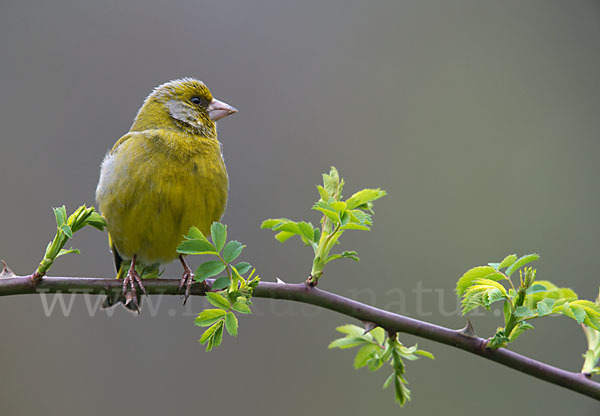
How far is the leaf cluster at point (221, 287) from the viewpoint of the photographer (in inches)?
95.0

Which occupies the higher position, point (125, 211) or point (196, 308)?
→ point (125, 211)

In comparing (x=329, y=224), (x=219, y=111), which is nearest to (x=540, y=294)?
(x=329, y=224)

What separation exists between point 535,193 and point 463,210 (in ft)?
3.40

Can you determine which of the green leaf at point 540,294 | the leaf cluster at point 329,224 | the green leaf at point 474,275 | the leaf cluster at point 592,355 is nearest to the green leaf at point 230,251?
the leaf cluster at point 329,224

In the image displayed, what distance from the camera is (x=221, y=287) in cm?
256

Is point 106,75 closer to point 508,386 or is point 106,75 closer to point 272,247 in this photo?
point 272,247

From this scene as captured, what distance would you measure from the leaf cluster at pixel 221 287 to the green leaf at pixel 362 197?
50 cm

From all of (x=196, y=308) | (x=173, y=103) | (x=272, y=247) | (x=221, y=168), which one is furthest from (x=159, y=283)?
(x=272, y=247)

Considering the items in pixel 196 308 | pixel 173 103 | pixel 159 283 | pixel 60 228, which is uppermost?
pixel 173 103

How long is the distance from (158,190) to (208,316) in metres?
1.43

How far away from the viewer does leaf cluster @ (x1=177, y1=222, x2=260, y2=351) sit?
2.41m

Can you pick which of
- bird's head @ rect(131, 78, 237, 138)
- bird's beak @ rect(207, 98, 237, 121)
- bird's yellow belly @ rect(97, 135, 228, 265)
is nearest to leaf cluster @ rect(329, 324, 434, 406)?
bird's yellow belly @ rect(97, 135, 228, 265)

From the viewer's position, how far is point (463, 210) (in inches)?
344

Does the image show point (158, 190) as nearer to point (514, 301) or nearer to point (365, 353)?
point (365, 353)
